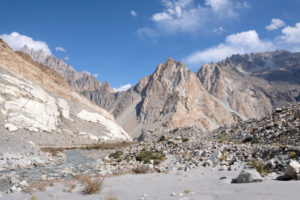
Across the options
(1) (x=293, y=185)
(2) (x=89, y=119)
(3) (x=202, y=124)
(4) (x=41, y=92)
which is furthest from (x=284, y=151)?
(3) (x=202, y=124)

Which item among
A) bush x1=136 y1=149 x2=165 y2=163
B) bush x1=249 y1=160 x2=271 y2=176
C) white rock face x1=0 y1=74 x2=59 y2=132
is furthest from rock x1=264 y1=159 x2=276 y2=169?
white rock face x1=0 y1=74 x2=59 y2=132

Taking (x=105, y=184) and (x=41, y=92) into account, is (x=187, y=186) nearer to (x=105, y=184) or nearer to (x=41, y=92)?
(x=105, y=184)

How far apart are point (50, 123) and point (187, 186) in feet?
175

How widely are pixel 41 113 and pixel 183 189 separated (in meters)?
53.5

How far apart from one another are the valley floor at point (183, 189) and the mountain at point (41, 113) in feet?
99.0

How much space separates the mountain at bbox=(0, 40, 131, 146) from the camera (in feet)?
154

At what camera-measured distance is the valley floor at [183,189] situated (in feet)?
25.0

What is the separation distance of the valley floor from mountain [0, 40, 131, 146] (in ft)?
99.0

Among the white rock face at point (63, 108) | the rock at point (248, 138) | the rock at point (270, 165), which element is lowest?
the rock at point (270, 165)

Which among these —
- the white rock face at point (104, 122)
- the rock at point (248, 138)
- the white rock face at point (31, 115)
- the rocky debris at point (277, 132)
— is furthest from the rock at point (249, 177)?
the white rock face at point (104, 122)

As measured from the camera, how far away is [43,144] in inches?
1869

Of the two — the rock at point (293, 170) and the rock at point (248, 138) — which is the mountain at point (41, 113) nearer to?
the rock at point (248, 138)

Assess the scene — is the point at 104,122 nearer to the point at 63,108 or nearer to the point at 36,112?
the point at 63,108

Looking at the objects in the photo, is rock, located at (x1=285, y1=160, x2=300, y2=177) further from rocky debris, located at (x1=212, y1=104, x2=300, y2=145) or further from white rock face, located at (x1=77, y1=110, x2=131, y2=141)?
white rock face, located at (x1=77, y1=110, x2=131, y2=141)
